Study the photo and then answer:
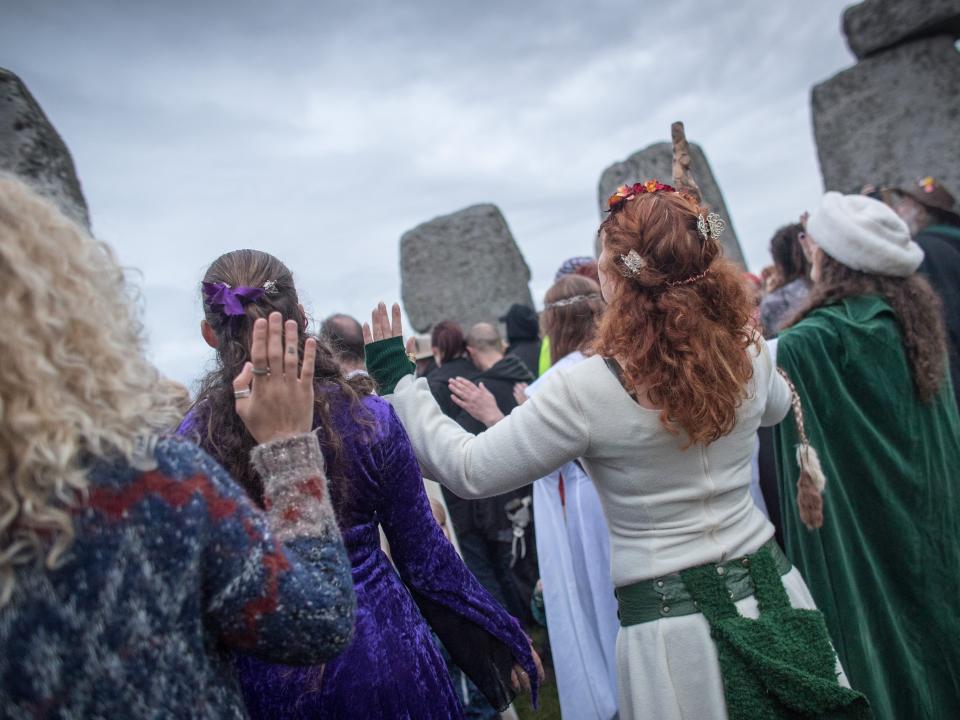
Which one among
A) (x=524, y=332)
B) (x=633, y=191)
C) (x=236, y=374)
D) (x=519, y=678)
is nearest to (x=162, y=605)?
(x=236, y=374)

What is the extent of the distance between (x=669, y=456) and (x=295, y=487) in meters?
0.84

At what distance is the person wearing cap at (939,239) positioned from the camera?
11.0ft

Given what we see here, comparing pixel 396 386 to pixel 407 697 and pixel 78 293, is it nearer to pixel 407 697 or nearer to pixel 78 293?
pixel 407 697

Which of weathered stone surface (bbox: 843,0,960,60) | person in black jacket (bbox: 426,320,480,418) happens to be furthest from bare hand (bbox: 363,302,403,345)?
weathered stone surface (bbox: 843,0,960,60)

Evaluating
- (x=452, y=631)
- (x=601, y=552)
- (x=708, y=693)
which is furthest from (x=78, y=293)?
(x=601, y=552)

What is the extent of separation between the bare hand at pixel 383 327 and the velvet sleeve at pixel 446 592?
218 millimetres

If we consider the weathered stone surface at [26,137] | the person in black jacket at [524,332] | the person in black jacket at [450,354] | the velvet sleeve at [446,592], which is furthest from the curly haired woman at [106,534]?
the person in black jacket at [524,332]

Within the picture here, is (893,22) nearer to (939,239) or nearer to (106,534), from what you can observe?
(939,239)

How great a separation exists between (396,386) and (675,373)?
2.13ft

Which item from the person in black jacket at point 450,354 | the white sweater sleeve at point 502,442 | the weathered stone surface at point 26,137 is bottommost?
the white sweater sleeve at point 502,442

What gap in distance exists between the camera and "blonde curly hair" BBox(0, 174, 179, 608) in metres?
0.75

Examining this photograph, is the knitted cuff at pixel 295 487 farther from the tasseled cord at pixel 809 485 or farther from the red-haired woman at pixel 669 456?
the tasseled cord at pixel 809 485

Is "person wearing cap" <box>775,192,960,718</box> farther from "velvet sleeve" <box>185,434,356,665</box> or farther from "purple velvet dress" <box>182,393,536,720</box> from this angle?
"velvet sleeve" <box>185,434,356,665</box>

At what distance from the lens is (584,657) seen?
8.19 feet
